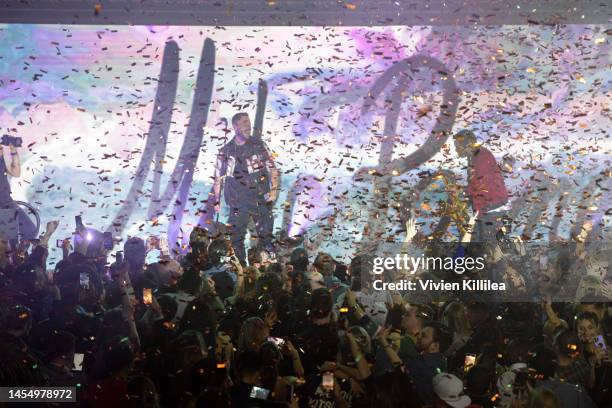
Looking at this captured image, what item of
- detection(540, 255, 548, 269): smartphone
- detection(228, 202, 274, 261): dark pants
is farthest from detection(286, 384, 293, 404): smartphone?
detection(228, 202, 274, 261): dark pants

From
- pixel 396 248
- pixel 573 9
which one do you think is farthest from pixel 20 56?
pixel 573 9

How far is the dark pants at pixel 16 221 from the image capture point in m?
8.44

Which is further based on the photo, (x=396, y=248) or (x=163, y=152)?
(x=163, y=152)

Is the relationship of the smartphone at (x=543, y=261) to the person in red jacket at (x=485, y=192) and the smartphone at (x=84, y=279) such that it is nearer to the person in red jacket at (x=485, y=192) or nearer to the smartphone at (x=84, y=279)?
the person in red jacket at (x=485, y=192)

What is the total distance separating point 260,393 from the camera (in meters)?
3.93

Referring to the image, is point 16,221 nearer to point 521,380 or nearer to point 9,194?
point 9,194

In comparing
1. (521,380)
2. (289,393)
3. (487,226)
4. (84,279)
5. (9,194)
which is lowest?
(289,393)

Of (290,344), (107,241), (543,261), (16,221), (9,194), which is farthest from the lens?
(9,194)

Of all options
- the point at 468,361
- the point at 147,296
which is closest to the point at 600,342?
the point at 468,361

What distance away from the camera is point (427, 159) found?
30.9 ft

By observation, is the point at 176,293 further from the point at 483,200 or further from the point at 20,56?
the point at 20,56

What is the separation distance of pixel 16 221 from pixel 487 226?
5.40 meters

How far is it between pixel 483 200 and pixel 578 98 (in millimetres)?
3557

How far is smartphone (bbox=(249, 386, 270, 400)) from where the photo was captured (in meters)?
3.93
